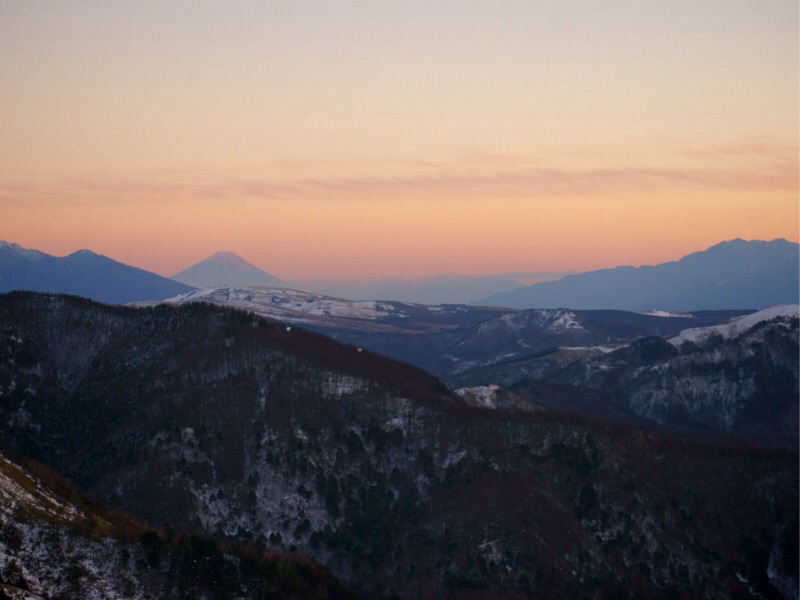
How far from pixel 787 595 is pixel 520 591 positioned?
57619 millimetres

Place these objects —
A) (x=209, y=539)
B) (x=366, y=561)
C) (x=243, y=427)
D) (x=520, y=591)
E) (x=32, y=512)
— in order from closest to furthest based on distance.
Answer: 1. (x=32, y=512)
2. (x=209, y=539)
3. (x=520, y=591)
4. (x=366, y=561)
5. (x=243, y=427)

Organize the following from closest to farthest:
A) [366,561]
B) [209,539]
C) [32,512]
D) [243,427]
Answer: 1. [32,512]
2. [209,539]
3. [366,561]
4. [243,427]

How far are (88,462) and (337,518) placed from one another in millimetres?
51194

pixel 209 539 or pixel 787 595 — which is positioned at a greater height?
pixel 209 539

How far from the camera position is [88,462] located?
19238cm

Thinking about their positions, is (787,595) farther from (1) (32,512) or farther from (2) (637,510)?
(1) (32,512)

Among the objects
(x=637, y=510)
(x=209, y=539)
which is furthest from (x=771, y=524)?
(x=209, y=539)

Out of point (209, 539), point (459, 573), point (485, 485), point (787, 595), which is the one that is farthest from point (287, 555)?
point (787, 595)

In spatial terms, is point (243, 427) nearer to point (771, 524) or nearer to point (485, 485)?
point (485, 485)

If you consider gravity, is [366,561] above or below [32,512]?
below

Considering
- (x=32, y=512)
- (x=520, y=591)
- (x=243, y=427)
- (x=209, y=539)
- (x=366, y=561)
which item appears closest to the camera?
(x=32, y=512)

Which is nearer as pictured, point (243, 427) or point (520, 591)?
point (520, 591)

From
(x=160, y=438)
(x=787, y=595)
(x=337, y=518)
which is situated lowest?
(x=787, y=595)

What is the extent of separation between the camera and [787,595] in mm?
187000
